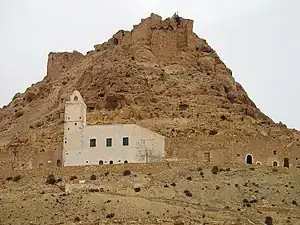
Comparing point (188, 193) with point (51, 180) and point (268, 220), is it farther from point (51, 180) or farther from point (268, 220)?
point (51, 180)

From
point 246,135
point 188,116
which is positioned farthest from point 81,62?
point 246,135

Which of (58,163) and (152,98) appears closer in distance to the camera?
(58,163)

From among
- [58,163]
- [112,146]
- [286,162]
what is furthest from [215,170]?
[58,163]

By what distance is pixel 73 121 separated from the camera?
72500 mm

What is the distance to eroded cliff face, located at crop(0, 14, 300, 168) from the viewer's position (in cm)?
7444

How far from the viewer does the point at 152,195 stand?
6062cm

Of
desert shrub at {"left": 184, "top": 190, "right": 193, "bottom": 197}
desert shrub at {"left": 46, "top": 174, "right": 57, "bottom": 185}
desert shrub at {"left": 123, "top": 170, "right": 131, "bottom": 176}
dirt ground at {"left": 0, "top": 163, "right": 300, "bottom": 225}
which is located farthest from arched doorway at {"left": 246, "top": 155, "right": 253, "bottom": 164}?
desert shrub at {"left": 46, "top": 174, "right": 57, "bottom": 185}

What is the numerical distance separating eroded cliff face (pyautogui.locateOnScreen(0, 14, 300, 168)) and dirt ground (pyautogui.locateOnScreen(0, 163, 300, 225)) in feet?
21.4

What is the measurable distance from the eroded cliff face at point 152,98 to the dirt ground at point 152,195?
652 centimetres

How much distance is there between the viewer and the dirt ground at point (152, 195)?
5666 centimetres

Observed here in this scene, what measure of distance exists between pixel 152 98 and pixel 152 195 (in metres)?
20.9

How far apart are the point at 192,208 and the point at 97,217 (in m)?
6.83

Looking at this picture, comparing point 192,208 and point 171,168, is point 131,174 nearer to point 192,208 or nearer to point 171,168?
point 171,168

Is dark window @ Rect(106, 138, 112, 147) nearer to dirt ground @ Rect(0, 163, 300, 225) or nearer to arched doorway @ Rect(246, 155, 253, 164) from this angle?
dirt ground @ Rect(0, 163, 300, 225)
